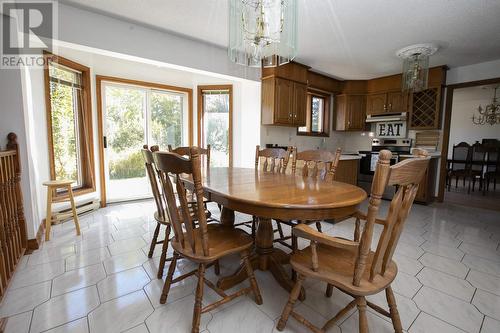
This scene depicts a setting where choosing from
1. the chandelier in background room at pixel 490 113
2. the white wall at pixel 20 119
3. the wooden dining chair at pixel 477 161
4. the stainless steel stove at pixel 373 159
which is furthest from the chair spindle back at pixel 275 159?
the chandelier in background room at pixel 490 113

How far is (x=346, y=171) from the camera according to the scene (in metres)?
3.96

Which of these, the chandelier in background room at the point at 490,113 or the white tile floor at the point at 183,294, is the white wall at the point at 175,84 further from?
the chandelier in background room at the point at 490,113

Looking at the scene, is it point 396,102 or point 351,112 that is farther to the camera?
point 351,112

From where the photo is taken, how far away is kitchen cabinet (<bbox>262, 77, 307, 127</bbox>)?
3.75 m

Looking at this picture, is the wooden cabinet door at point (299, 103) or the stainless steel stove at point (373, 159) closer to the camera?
the wooden cabinet door at point (299, 103)

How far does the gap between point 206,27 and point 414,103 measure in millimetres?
4019

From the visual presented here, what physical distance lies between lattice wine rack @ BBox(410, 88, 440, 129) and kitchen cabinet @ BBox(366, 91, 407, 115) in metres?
0.19

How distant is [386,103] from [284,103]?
7.76 feet

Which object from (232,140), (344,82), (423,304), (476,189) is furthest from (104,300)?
(476,189)

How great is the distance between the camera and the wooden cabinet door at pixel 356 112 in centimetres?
497

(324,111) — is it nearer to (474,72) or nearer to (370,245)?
(474,72)

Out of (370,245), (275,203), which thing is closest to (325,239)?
(370,245)

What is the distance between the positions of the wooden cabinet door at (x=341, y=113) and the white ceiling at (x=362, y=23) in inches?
52.8

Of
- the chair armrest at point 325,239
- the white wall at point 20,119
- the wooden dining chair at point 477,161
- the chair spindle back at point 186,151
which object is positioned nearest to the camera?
the chair armrest at point 325,239
